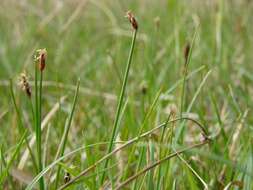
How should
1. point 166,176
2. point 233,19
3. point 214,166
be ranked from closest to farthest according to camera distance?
1. point 166,176
2. point 214,166
3. point 233,19

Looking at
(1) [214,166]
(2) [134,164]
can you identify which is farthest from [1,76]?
(1) [214,166]

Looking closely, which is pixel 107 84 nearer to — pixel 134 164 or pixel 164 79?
pixel 164 79

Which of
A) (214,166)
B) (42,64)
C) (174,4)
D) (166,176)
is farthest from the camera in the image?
(174,4)

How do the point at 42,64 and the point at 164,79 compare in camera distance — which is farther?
the point at 164,79

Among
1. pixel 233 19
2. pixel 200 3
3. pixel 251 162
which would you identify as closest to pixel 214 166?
pixel 251 162

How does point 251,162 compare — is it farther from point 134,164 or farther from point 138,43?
point 138,43

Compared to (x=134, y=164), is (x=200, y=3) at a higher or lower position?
higher
